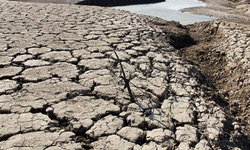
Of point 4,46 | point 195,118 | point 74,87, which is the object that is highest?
point 4,46

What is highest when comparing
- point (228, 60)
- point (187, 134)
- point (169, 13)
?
point (169, 13)

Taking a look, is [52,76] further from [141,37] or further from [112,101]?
[141,37]

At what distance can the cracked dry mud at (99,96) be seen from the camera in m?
1.57

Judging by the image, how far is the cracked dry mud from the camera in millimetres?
1567

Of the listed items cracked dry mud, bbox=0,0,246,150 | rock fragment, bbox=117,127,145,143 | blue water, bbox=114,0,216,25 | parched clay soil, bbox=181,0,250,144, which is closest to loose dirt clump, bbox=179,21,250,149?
parched clay soil, bbox=181,0,250,144

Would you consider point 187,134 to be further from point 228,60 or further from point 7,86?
point 228,60

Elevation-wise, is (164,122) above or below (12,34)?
below

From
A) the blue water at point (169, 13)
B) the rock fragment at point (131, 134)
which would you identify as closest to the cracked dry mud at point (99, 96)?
the rock fragment at point (131, 134)

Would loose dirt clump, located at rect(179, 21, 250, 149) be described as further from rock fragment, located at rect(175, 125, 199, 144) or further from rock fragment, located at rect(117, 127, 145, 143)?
rock fragment, located at rect(117, 127, 145, 143)

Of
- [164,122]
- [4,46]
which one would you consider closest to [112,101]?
[164,122]

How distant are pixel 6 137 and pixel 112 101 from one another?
79 cm

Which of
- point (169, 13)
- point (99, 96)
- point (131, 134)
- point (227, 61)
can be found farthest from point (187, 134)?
point (169, 13)

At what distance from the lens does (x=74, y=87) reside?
2068mm

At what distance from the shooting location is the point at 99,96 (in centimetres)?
200
